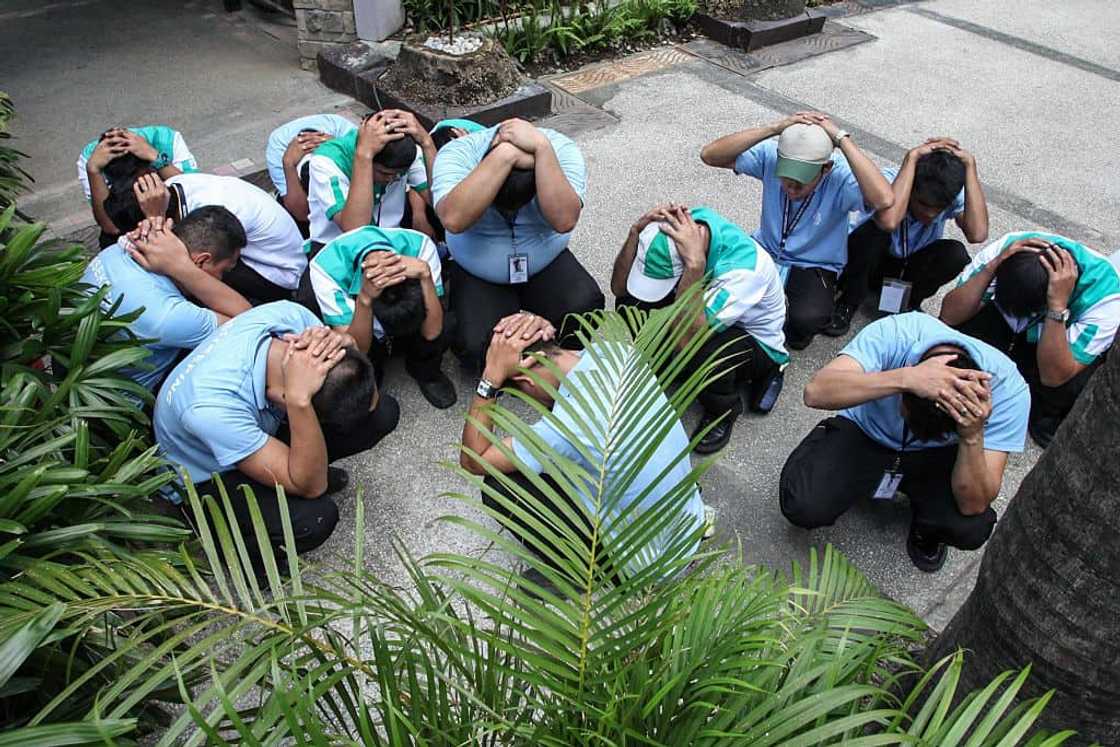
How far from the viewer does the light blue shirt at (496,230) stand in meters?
3.62

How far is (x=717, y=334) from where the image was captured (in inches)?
139

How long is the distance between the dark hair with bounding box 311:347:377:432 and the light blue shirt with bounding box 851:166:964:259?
2386mm

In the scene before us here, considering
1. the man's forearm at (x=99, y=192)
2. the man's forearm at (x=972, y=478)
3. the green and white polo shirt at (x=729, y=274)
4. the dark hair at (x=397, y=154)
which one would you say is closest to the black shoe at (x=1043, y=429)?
the man's forearm at (x=972, y=478)

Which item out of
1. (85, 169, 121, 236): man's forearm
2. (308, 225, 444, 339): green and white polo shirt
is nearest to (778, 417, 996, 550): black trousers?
(308, 225, 444, 339): green and white polo shirt

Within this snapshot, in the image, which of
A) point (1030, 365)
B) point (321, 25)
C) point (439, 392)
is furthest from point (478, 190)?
point (321, 25)

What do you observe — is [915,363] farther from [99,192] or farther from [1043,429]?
[99,192]

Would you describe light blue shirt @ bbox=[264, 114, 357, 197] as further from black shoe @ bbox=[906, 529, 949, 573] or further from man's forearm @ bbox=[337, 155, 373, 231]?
black shoe @ bbox=[906, 529, 949, 573]

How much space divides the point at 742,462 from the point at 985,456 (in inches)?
40.1

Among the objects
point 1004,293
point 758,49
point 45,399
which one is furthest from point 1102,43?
point 45,399

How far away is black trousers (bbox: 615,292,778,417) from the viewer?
3.49m

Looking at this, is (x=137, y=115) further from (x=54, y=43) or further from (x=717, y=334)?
(x=717, y=334)

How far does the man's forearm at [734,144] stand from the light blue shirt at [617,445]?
68.0 inches

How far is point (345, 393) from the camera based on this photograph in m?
2.77

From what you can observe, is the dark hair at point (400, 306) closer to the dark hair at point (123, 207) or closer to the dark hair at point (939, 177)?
the dark hair at point (123, 207)
